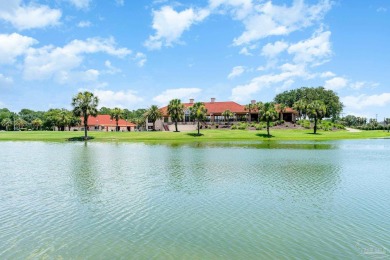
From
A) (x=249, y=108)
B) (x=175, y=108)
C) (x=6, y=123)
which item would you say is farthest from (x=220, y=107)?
(x=6, y=123)

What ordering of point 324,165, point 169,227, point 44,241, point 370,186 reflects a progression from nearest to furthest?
point 44,241, point 169,227, point 370,186, point 324,165

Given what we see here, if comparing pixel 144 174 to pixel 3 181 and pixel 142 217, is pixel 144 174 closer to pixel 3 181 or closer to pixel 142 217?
pixel 3 181

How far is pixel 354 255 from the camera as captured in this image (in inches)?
476

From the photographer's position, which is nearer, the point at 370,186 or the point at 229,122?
the point at 370,186

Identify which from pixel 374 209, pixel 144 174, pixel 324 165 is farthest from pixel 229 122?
pixel 374 209

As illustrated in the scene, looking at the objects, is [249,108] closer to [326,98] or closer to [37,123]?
[326,98]

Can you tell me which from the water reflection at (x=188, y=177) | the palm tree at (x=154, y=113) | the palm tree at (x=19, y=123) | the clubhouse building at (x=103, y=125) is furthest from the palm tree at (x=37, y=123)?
the water reflection at (x=188, y=177)

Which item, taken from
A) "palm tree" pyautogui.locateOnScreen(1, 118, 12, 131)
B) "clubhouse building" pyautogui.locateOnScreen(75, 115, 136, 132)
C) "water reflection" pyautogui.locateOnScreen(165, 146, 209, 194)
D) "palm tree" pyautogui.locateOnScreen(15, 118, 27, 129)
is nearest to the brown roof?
"clubhouse building" pyautogui.locateOnScreen(75, 115, 136, 132)

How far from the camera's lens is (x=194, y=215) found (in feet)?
56.5

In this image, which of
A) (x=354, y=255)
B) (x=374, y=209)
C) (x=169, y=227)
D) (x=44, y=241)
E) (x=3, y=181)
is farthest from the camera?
(x=3, y=181)

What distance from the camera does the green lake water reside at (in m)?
12.7

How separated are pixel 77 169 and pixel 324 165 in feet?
82.3

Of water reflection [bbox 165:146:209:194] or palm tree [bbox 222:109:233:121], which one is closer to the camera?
water reflection [bbox 165:146:209:194]

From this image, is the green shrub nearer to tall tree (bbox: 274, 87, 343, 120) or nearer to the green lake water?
tall tree (bbox: 274, 87, 343, 120)
